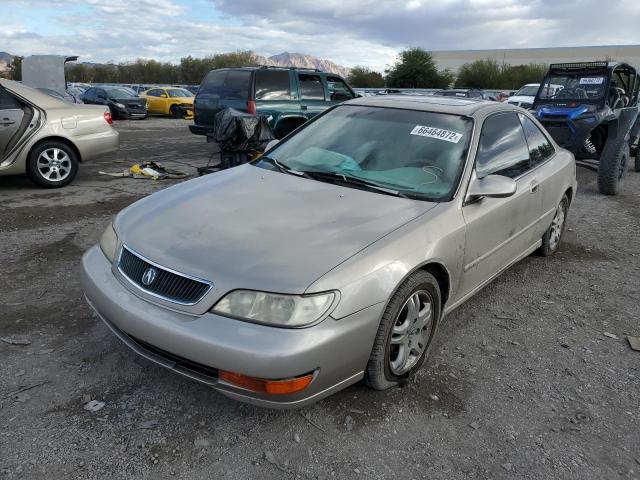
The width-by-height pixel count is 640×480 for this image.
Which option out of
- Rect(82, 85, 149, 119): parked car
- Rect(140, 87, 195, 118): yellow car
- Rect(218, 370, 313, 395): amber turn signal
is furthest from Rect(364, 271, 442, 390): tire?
Rect(140, 87, 195, 118): yellow car

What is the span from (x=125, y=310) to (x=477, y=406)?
1878mm

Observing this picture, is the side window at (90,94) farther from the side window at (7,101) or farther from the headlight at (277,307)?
the headlight at (277,307)

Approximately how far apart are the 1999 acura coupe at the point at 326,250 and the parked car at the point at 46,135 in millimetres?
4444

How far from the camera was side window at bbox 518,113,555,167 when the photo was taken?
14.0ft

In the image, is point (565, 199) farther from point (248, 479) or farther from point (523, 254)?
point (248, 479)

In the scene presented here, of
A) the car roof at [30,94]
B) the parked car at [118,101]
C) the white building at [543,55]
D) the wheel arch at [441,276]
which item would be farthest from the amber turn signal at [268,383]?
the white building at [543,55]

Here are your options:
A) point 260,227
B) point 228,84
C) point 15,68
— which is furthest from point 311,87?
point 15,68

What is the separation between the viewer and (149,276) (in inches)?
99.0

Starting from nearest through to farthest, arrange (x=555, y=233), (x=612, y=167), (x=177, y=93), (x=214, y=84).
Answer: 1. (x=555, y=233)
2. (x=612, y=167)
3. (x=214, y=84)
4. (x=177, y=93)

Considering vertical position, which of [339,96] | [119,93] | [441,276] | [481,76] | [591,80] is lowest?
[441,276]

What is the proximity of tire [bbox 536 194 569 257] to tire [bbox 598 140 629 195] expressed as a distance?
136 inches

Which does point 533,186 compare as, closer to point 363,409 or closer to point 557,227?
point 557,227

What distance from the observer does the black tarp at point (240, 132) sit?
25.3 feet

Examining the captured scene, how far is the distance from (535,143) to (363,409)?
2.89 metres
